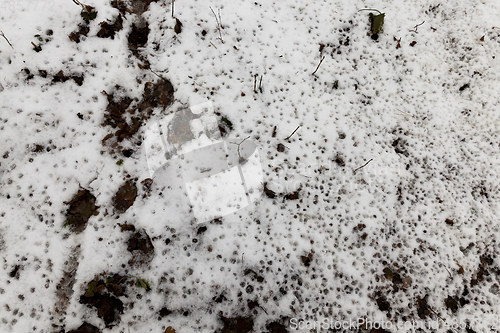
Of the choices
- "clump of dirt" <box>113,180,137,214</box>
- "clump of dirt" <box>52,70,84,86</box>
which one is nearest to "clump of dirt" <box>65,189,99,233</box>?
"clump of dirt" <box>113,180,137,214</box>

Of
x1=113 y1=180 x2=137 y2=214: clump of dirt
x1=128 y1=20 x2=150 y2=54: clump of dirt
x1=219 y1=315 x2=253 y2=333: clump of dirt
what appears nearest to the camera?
x1=219 y1=315 x2=253 y2=333: clump of dirt

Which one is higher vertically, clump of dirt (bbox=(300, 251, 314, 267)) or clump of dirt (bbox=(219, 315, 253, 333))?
clump of dirt (bbox=(300, 251, 314, 267))

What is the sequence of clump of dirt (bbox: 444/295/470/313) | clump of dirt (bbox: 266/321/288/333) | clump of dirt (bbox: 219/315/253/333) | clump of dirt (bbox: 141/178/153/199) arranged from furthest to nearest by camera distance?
clump of dirt (bbox: 444/295/470/313) < clump of dirt (bbox: 141/178/153/199) < clump of dirt (bbox: 266/321/288/333) < clump of dirt (bbox: 219/315/253/333)

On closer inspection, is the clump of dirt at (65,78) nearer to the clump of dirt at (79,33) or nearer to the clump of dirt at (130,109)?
the clump of dirt at (130,109)

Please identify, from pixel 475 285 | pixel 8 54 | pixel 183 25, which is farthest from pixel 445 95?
pixel 8 54

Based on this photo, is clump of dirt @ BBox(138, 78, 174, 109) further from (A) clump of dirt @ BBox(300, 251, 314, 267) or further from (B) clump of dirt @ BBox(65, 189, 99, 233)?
(A) clump of dirt @ BBox(300, 251, 314, 267)

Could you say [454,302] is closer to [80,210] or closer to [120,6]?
[80,210]

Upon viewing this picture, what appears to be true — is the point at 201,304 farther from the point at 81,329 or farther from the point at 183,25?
the point at 183,25
